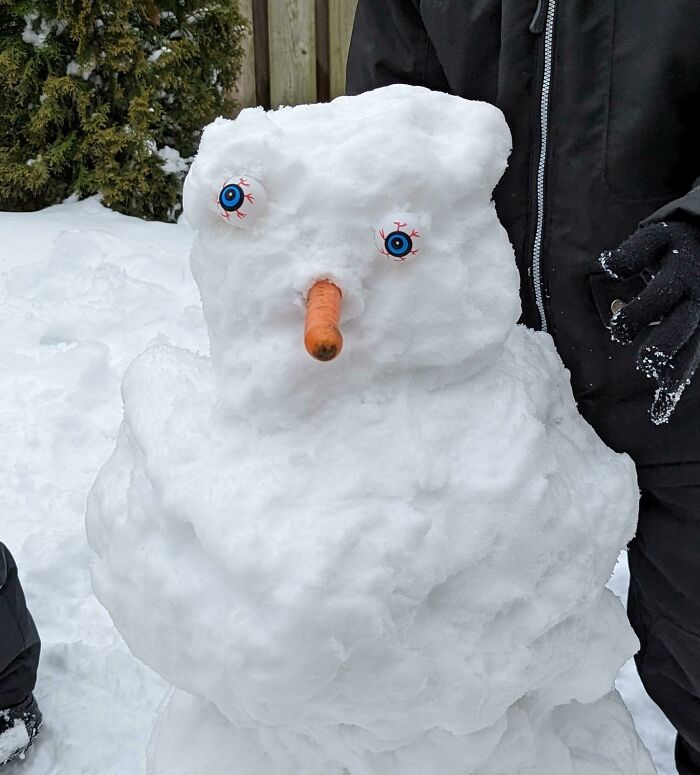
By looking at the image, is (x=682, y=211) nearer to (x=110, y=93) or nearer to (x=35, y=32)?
(x=110, y=93)

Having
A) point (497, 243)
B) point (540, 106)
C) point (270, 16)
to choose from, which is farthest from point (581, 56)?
point (270, 16)

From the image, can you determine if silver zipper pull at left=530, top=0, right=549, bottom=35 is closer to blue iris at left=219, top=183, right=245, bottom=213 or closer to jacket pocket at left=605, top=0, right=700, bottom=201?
jacket pocket at left=605, top=0, right=700, bottom=201

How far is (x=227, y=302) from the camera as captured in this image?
96cm

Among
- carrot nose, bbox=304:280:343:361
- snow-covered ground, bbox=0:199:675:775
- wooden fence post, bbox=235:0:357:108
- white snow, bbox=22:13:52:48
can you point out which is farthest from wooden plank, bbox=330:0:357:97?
carrot nose, bbox=304:280:343:361

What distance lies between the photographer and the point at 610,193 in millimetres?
1130

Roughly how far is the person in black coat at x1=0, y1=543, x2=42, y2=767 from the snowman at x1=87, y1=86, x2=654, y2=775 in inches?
27.9

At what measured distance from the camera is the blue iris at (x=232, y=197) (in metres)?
0.90

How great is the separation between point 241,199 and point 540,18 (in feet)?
1.57

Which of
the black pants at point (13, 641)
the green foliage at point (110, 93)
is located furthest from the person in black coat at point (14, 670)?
the green foliage at point (110, 93)

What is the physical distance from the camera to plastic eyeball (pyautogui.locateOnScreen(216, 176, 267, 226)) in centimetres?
90

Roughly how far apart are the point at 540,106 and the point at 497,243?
0.25 metres

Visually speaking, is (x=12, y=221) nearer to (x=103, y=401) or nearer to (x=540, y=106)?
(x=103, y=401)

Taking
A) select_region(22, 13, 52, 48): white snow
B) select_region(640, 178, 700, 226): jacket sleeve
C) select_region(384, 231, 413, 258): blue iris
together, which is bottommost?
select_region(22, 13, 52, 48): white snow

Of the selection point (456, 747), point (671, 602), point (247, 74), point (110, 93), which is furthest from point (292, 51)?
point (456, 747)
